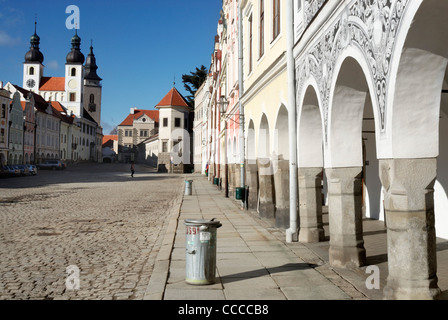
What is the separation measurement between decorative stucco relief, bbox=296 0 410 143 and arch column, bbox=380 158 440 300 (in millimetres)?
689

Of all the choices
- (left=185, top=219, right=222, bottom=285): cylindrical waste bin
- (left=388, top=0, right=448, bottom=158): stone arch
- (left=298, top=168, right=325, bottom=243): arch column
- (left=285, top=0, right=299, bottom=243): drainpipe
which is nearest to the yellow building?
(left=285, top=0, right=299, bottom=243): drainpipe

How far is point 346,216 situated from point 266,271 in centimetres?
162

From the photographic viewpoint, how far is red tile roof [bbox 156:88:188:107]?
216 ft

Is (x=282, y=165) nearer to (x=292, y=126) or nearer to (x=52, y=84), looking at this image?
(x=292, y=126)

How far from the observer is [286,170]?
10.9 meters

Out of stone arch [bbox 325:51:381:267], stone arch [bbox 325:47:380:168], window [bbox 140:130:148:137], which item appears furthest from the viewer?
window [bbox 140:130:148:137]

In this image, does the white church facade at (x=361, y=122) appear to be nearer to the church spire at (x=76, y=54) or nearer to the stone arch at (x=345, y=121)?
the stone arch at (x=345, y=121)

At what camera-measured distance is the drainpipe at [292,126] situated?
30.0 ft

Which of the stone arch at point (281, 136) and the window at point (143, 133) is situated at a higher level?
the window at point (143, 133)

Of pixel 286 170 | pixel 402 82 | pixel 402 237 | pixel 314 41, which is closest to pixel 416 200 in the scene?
pixel 402 237

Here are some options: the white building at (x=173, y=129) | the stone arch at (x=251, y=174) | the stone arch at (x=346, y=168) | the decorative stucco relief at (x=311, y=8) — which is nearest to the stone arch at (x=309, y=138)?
the decorative stucco relief at (x=311, y=8)

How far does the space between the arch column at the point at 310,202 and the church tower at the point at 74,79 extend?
95.0 m

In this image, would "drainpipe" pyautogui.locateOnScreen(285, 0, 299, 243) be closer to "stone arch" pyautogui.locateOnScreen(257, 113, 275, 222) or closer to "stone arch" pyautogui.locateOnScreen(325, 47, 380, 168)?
"stone arch" pyautogui.locateOnScreen(325, 47, 380, 168)
